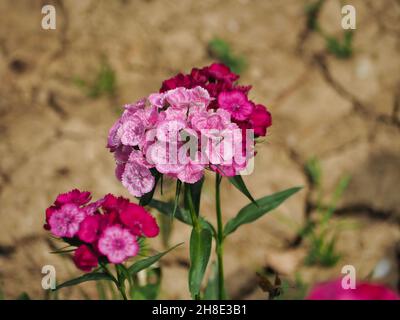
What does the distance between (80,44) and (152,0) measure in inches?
21.7

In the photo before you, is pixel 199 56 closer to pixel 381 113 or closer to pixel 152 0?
pixel 152 0

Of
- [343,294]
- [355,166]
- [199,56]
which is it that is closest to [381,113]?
[355,166]

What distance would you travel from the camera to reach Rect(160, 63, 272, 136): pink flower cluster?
1699mm

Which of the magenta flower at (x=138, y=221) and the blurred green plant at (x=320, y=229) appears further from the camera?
the blurred green plant at (x=320, y=229)

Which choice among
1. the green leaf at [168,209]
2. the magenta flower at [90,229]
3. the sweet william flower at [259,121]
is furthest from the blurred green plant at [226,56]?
the magenta flower at [90,229]

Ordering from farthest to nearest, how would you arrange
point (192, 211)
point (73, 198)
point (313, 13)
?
point (313, 13) < point (192, 211) < point (73, 198)

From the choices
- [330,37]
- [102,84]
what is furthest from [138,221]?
[330,37]

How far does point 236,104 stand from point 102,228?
49cm

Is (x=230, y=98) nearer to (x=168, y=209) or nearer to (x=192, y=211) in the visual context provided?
(x=192, y=211)

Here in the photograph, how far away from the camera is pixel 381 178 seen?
3.13 m

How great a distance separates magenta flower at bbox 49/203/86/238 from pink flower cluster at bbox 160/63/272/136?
43 cm

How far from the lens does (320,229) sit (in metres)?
2.96

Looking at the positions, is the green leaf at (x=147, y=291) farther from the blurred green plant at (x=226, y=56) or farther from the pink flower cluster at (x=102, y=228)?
the blurred green plant at (x=226, y=56)

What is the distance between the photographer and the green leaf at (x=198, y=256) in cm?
172
